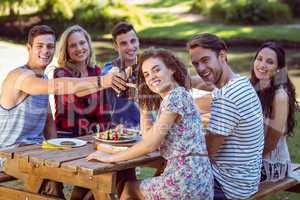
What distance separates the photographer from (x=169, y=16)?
2509cm

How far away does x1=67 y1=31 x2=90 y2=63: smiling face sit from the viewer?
4.96 metres

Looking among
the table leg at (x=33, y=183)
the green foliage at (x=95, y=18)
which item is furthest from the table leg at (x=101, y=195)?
the green foliage at (x=95, y=18)

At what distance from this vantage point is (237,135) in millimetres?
3559

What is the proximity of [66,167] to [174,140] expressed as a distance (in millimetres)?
629

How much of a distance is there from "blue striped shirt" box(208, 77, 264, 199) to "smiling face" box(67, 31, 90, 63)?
177 centimetres

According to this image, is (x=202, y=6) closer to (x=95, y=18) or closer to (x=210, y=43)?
(x=95, y=18)

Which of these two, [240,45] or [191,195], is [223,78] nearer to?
[191,195]

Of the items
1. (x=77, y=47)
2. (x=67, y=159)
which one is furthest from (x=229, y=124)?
(x=77, y=47)

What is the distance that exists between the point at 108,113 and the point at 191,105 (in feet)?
6.35

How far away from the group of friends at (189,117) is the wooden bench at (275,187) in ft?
0.17

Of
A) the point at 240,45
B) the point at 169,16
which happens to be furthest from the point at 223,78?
the point at 169,16

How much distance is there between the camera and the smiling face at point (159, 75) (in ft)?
11.2

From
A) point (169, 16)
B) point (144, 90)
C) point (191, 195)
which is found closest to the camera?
point (191, 195)

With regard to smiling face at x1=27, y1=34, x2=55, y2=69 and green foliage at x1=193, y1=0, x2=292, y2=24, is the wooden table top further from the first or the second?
green foliage at x1=193, y1=0, x2=292, y2=24
